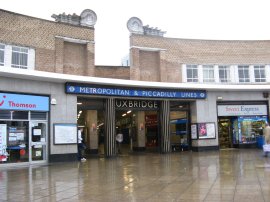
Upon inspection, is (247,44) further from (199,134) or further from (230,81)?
(199,134)

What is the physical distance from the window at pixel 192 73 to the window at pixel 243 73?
3436 mm

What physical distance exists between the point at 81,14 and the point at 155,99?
850cm

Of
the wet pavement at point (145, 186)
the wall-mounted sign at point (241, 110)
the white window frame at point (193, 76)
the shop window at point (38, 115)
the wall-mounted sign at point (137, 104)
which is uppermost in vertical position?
the white window frame at point (193, 76)

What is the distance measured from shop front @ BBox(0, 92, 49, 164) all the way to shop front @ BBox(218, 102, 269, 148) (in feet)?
40.0

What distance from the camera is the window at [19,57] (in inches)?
854

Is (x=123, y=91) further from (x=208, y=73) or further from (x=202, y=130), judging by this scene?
(x=208, y=73)

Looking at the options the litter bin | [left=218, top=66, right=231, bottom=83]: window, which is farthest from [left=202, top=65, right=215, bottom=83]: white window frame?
the litter bin

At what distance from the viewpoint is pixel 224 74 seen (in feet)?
91.8

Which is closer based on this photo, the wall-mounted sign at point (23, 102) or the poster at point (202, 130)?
the wall-mounted sign at point (23, 102)

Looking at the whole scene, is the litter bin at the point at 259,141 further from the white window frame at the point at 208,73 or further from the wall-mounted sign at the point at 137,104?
the wall-mounted sign at the point at 137,104

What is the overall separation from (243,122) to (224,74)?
14.8ft

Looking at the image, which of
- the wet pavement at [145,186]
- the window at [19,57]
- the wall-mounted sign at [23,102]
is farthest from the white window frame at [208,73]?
the wet pavement at [145,186]

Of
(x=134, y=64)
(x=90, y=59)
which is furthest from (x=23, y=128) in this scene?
(x=134, y=64)

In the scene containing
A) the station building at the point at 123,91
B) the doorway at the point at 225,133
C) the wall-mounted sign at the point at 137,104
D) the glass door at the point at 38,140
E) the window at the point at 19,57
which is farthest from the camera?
the doorway at the point at 225,133
